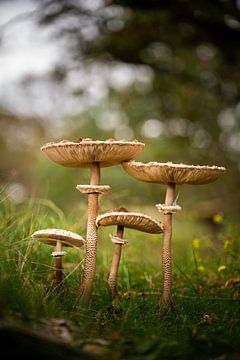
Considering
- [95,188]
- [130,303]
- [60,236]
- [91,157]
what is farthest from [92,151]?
[130,303]

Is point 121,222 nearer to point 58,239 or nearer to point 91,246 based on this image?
point 91,246

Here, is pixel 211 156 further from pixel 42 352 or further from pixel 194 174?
pixel 42 352

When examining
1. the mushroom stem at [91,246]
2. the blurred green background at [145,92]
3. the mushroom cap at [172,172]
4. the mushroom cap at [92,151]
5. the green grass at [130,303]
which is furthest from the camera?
the blurred green background at [145,92]

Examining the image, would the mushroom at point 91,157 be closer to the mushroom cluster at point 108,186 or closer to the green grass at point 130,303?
the mushroom cluster at point 108,186

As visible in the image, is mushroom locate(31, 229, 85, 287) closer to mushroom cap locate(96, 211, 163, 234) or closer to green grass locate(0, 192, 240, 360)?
green grass locate(0, 192, 240, 360)

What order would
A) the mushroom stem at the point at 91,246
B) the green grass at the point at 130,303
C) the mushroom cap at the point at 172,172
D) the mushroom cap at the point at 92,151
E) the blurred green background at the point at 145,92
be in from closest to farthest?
the green grass at the point at 130,303 < the mushroom cap at the point at 92,151 < the mushroom cap at the point at 172,172 < the mushroom stem at the point at 91,246 < the blurred green background at the point at 145,92

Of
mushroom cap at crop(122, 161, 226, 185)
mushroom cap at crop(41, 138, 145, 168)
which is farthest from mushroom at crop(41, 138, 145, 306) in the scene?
mushroom cap at crop(122, 161, 226, 185)

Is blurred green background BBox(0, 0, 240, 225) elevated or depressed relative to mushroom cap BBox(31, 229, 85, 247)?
elevated

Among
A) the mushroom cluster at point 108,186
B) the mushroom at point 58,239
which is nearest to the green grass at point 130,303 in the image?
the mushroom at point 58,239
